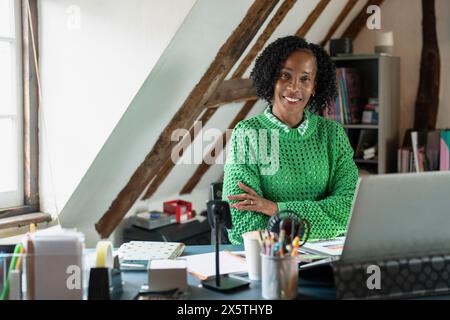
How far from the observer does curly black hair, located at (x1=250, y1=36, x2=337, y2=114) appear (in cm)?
231

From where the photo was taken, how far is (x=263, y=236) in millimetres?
1687

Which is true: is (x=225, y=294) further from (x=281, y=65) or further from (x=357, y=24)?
(x=357, y=24)

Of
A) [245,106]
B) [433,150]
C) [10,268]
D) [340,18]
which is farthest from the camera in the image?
[340,18]

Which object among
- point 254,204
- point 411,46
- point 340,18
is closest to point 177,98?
point 254,204

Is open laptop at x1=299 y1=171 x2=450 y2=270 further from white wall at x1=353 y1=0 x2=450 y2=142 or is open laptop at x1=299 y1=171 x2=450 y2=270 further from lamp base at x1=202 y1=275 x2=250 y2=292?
white wall at x1=353 y1=0 x2=450 y2=142

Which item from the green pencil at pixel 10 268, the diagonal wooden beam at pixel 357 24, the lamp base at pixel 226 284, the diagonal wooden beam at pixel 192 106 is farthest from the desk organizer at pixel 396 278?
the diagonal wooden beam at pixel 357 24

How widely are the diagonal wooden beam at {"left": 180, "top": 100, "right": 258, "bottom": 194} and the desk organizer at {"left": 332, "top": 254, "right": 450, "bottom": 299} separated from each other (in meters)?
2.51

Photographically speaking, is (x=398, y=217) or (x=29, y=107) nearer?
(x=398, y=217)

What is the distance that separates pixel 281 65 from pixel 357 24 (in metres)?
2.20

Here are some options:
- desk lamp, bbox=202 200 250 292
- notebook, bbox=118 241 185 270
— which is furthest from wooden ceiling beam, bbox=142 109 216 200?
desk lamp, bbox=202 200 250 292

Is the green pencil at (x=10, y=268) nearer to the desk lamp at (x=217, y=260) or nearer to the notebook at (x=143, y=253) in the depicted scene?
the notebook at (x=143, y=253)

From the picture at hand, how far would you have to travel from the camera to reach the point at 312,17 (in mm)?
3791
